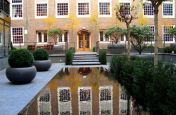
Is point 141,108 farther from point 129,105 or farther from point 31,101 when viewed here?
point 31,101

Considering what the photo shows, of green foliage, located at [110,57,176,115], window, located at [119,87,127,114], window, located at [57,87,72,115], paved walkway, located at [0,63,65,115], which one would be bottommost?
window, located at [57,87,72,115]

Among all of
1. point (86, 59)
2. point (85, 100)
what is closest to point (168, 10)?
point (86, 59)

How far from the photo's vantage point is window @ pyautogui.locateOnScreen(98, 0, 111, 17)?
45094mm

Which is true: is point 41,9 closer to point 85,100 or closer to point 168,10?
point 168,10

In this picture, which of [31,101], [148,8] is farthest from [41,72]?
[148,8]

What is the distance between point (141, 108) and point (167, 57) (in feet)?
71.6

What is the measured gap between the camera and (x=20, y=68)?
49.9ft

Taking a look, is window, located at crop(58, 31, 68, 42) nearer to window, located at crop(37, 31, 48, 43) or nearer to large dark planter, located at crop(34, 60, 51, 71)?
window, located at crop(37, 31, 48, 43)

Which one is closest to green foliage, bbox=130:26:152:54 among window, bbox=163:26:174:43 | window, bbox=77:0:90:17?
window, bbox=77:0:90:17

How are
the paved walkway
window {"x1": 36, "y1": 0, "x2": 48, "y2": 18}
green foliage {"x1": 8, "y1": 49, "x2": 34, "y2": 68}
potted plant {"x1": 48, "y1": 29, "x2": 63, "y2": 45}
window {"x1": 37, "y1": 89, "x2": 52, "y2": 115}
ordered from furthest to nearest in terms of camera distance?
window {"x1": 36, "y1": 0, "x2": 48, "y2": 18} < potted plant {"x1": 48, "y1": 29, "x2": 63, "y2": 45} < green foliage {"x1": 8, "y1": 49, "x2": 34, "y2": 68} < the paved walkway < window {"x1": 37, "y1": 89, "x2": 52, "y2": 115}

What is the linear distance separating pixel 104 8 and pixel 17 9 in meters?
10.5

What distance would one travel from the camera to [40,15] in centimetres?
4531

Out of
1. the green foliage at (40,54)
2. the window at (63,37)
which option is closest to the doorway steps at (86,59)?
the green foliage at (40,54)

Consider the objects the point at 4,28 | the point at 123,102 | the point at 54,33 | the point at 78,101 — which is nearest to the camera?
the point at 123,102
